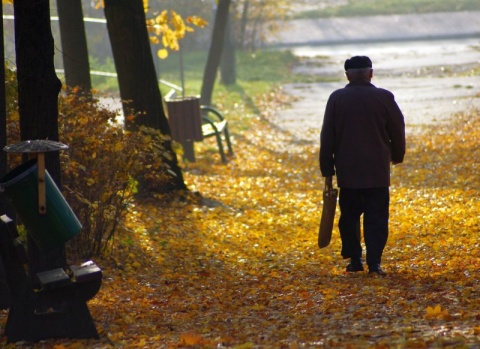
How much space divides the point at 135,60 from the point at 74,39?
1099 mm

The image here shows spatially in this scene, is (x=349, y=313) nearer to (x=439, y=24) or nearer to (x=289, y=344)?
(x=289, y=344)

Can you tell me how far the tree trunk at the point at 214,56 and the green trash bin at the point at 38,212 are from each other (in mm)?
17865

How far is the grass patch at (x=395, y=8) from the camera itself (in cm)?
5119

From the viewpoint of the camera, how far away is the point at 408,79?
3019 centimetres

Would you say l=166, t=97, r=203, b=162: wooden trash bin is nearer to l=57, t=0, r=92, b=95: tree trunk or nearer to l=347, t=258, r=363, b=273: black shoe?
l=57, t=0, r=92, b=95: tree trunk

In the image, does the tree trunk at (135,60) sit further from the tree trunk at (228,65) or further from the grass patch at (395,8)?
the grass patch at (395,8)

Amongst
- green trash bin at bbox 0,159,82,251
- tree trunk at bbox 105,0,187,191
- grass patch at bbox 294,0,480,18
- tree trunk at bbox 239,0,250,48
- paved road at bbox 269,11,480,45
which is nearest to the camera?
green trash bin at bbox 0,159,82,251

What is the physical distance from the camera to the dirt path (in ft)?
76.8

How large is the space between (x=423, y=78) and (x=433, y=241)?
2070cm

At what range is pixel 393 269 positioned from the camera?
28.7 ft

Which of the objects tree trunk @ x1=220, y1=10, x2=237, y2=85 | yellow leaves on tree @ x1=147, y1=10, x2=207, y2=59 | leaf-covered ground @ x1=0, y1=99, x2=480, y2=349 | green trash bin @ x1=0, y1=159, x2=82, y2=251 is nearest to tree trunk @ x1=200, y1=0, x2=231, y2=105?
tree trunk @ x1=220, y1=10, x2=237, y2=85

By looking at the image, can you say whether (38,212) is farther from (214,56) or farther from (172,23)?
(214,56)

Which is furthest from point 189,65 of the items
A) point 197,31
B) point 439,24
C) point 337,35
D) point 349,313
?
point 349,313

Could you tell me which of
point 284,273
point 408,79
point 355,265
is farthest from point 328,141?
point 408,79
